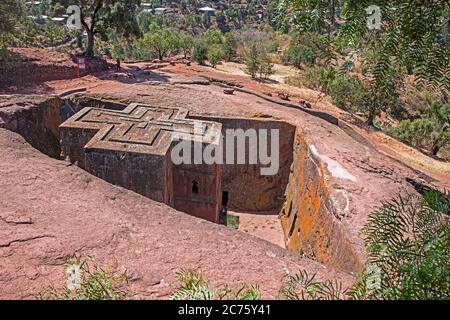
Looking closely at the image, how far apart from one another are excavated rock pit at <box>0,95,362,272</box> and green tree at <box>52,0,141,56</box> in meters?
6.49

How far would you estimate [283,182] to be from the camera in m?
13.2

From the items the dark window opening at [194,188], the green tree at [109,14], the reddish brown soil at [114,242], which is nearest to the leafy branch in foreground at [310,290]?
the reddish brown soil at [114,242]

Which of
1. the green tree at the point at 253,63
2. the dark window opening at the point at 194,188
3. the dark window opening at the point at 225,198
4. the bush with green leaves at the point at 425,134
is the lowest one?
the dark window opening at the point at 225,198

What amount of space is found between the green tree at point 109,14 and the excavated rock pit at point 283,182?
6.49 m

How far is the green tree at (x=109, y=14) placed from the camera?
18.2 metres

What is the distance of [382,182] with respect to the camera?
8.99 meters

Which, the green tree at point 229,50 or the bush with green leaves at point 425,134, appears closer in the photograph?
the bush with green leaves at point 425,134

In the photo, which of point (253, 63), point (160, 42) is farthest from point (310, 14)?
point (160, 42)

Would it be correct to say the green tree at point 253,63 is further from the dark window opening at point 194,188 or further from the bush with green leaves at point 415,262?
the bush with green leaves at point 415,262

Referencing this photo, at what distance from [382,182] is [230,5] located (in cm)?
7467

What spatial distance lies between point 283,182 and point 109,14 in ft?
38.1

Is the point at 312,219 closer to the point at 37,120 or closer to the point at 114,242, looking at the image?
the point at 114,242

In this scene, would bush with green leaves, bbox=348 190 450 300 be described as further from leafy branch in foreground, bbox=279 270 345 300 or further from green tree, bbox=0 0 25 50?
green tree, bbox=0 0 25 50
